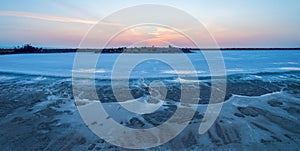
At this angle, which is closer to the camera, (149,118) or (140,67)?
(149,118)

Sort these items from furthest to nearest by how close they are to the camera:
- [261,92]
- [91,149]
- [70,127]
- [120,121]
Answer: [261,92]
[120,121]
[70,127]
[91,149]

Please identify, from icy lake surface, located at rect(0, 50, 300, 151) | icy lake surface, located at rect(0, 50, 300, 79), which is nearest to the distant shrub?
icy lake surface, located at rect(0, 50, 300, 79)

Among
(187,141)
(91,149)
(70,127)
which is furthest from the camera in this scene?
(70,127)

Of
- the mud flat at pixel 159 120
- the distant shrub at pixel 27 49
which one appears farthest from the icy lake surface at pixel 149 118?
the distant shrub at pixel 27 49

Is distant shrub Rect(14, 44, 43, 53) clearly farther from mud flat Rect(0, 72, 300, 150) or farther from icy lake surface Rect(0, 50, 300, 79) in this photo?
mud flat Rect(0, 72, 300, 150)

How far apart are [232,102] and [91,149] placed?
157 inches

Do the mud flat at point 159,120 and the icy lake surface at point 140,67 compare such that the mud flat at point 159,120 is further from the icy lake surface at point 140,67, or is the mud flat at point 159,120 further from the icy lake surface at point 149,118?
the icy lake surface at point 140,67

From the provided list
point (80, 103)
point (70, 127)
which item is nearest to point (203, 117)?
point (70, 127)

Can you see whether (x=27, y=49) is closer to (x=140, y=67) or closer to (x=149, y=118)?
(x=140, y=67)

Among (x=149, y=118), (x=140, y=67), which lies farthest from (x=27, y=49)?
(x=149, y=118)

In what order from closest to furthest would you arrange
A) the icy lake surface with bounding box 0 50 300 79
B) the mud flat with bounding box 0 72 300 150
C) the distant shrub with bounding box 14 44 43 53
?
the mud flat with bounding box 0 72 300 150 → the icy lake surface with bounding box 0 50 300 79 → the distant shrub with bounding box 14 44 43 53

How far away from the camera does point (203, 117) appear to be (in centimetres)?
452

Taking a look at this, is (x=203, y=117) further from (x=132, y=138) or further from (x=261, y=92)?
(x=261, y=92)

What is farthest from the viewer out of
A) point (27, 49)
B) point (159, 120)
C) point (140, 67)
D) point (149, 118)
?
point (27, 49)
